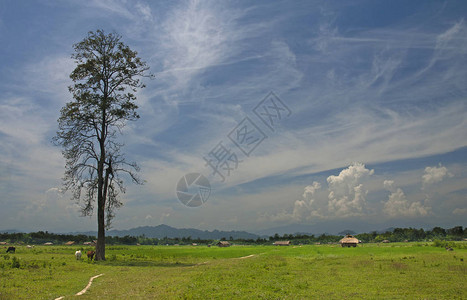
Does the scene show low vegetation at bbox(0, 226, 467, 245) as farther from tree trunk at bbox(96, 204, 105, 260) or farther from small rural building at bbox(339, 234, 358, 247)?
tree trunk at bbox(96, 204, 105, 260)

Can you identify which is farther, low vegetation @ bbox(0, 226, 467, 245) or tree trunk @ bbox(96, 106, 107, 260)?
low vegetation @ bbox(0, 226, 467, 245)

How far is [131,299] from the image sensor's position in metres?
15.2

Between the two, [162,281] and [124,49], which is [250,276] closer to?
[162,281]

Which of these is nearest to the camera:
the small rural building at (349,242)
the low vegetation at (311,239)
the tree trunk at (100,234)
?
the tree trunk at (100,234)

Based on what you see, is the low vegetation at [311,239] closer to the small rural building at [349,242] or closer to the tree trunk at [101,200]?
the small rural building at [349,242]

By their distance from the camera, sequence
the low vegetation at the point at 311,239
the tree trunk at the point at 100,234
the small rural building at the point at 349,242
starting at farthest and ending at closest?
the low vegetation at the point at 311,239
the small rural building at the point at 349,242
the tree trunk at the point at 100,234

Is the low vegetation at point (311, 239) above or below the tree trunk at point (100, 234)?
below

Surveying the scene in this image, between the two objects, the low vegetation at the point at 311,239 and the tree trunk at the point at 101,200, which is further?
the low vegetation at the point at 311,239

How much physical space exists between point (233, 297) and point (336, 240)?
573ft

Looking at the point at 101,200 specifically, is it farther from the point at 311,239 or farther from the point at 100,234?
the point at 311,239

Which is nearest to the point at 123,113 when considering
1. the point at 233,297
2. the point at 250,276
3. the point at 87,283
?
the point at 87,283

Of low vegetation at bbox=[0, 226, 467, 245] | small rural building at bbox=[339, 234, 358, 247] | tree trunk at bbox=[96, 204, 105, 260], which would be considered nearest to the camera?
tree trunk at bbox=[96, 204, 105, 260]

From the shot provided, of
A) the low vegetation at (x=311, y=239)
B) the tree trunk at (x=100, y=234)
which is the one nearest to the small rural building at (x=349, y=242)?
the low vegetation at (x=311, y=239)

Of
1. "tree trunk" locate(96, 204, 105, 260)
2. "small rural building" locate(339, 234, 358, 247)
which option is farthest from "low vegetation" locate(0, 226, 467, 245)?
"tree trunk" locate(96, 204, 105, 260)
